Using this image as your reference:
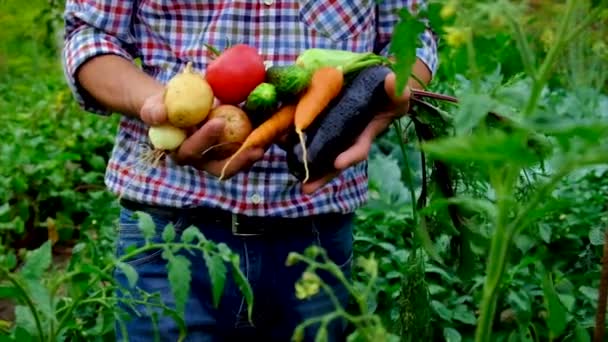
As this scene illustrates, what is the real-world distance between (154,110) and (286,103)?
8.4 inches

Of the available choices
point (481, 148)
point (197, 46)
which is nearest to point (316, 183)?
point (197, 46)

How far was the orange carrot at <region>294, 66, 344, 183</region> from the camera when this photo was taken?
152 cm

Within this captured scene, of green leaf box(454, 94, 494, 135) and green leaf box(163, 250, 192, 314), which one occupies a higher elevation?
green leaf box(454, 94, 494, 135)

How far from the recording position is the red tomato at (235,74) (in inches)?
61.0

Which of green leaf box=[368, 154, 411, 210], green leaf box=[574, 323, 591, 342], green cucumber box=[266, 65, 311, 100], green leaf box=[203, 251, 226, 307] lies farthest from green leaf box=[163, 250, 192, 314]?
green leaf box=[368, 154, 411, 210]

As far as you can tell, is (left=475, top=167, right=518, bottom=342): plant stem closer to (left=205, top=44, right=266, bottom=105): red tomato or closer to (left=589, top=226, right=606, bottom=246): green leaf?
(left=205, top=44, right=266, bottom=105): red tomato

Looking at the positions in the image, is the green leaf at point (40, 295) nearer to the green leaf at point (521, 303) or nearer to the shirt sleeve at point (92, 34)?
the shirt sleeve at point (92, 34)

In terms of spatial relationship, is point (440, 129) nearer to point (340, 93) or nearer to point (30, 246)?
point (340, 93)

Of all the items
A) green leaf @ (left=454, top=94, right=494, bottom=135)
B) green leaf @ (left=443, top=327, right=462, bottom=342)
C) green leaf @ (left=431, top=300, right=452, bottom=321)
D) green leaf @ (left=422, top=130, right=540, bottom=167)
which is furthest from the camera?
green leaf @ (left=431, top=300, right=452, bottom=321)

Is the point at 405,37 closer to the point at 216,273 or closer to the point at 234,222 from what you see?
the point at 216,273

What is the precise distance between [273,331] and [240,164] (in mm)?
493

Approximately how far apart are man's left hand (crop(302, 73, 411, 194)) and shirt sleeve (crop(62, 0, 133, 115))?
1.63 ft

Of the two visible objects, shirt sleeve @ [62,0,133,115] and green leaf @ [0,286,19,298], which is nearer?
green leaf @ [0,286,19,298]

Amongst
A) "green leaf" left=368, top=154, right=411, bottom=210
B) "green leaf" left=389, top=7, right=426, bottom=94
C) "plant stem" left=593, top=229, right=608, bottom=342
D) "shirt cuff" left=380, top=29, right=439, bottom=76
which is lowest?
"green leaf" left=368, top=154, right=411, bottom=210
